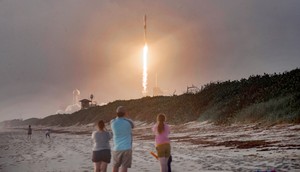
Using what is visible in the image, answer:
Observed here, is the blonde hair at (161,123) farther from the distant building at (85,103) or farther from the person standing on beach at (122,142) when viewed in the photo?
the distant building at (85,103)

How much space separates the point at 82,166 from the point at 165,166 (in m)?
5.80

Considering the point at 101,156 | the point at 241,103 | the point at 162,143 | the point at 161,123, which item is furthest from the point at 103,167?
the point at 241,103

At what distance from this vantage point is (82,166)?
1381 centimetres

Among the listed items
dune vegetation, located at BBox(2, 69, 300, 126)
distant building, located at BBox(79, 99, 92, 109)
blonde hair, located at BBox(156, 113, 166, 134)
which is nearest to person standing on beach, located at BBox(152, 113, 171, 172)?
blonde hair, located at BBox(156, 113, 166, 134)

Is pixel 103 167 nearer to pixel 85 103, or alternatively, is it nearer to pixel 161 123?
pixel 161 123

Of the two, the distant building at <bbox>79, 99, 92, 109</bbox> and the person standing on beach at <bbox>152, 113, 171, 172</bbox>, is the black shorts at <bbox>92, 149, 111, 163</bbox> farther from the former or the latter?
the distant building at <bbox>79, 99, 92, 109</bbox>

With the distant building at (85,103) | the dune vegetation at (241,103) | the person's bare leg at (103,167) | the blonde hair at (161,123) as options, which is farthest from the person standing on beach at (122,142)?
the distant building at (85,103)

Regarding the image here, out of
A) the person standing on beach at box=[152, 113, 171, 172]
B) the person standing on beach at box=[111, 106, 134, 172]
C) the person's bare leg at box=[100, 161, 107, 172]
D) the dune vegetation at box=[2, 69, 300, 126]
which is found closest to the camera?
the person standing on beach at box=[111, 106, 134, 172]

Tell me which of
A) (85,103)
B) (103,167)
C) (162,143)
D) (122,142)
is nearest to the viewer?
(122,142)

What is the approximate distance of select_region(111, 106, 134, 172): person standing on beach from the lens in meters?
8.30

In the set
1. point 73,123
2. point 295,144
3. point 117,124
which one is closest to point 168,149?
point 117,124

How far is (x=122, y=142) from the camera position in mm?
8336

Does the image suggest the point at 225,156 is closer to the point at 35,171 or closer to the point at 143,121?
the point at 35,171

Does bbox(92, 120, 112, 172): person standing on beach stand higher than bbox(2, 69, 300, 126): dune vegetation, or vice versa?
bbox(2, 69, 300, 126): dune vegetation
